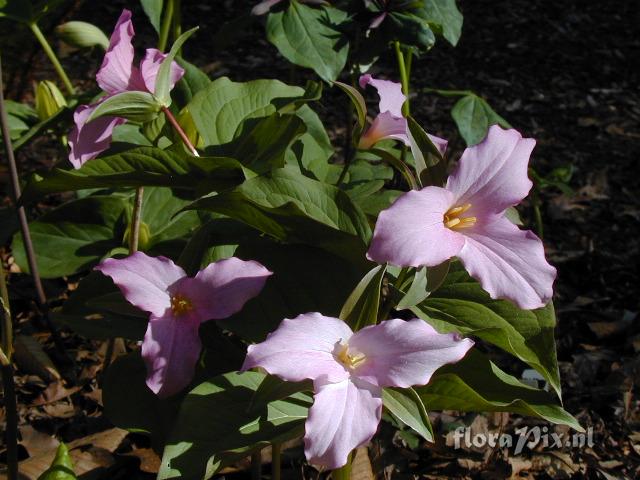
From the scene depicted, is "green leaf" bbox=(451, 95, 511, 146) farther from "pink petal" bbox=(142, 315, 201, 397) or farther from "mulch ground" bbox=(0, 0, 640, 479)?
"pink petal" bbox=(142, 315, 201, 397)

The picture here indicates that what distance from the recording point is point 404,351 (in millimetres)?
750

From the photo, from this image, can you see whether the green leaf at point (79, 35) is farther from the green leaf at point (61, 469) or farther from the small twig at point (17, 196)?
the green leaf at point (61, 469)

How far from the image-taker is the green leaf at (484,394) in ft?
2.72

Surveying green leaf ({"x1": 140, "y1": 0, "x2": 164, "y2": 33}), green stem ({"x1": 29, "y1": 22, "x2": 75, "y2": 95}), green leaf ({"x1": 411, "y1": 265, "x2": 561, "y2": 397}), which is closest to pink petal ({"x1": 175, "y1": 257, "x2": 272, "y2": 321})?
green leaf ({"x1": 411, "y1": 265, "x2": 561, "y2": 397})

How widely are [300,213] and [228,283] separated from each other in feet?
0.38

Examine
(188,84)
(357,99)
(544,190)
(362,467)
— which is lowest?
(544,190)

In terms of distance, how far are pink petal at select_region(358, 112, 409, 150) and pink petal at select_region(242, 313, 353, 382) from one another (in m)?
0.32

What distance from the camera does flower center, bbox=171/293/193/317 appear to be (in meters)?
0.86

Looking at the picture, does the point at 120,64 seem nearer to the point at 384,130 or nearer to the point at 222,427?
the point at 384,130

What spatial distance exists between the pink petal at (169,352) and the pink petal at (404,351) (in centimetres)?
20

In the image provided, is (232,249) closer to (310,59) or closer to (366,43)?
(310,59)

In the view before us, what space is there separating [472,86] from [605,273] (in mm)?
1147

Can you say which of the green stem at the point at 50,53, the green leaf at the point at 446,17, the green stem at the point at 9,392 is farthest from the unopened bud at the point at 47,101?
the green leaf at the point at 446,17

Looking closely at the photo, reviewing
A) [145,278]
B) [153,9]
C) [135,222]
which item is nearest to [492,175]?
[145,278]
